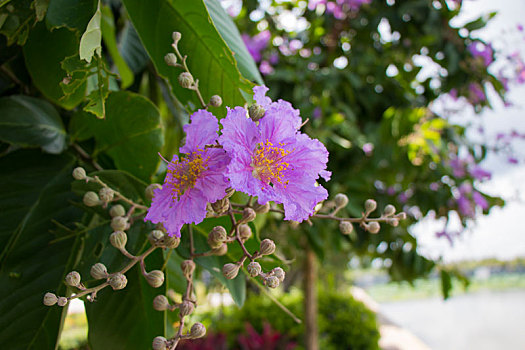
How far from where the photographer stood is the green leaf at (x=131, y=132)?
1.67ft

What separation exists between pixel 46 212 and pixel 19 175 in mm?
69

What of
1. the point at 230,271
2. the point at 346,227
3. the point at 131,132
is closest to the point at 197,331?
the point at 230,271

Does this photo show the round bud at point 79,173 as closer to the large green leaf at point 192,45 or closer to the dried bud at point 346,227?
the large green leaf at point 192,45

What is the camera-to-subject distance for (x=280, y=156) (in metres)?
0.33

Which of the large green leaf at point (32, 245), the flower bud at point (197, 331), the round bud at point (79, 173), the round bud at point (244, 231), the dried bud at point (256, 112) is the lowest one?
the flower bud at point (197, 331)

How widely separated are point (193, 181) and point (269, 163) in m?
0.06

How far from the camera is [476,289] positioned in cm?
930

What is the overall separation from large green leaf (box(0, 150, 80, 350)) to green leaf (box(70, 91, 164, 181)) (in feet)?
0.21

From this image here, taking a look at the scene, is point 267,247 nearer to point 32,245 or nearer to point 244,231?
point 244,231

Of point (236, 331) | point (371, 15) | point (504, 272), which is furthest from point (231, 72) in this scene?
point (504, 272)

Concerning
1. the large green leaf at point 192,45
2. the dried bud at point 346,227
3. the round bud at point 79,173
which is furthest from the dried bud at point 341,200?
the round bud at point 79,173

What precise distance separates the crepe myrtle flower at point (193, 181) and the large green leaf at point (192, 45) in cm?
9

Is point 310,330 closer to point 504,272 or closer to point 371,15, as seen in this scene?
point 371,15

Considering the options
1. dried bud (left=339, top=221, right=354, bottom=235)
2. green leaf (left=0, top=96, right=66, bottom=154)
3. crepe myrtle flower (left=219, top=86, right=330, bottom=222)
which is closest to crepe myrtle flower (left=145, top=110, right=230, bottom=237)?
crepe myrtle flower (left=219, top=86, right=330, bottom=222)
